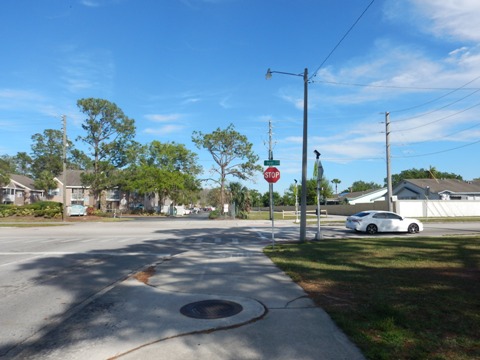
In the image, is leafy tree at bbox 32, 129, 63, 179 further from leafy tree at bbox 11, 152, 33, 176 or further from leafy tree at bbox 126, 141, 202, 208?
leafy tree at bbox 126, 141, 202, 208

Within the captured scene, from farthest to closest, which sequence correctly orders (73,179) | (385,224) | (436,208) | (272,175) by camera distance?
(73,179) → (436,208) → (385,224) → (272,175)

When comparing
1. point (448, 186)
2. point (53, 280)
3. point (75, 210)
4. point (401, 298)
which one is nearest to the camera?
point (401, 298)

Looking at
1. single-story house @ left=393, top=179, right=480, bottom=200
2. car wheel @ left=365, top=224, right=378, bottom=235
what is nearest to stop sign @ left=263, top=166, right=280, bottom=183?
car wheel @ left=365, top=224, right=378, bottom=235

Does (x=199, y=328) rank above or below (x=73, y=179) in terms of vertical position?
below

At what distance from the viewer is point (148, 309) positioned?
6406 millimetres

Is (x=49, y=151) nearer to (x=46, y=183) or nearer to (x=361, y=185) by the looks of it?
(x=46, y=183)

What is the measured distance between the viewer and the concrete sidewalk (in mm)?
4461

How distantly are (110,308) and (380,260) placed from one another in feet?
23.9

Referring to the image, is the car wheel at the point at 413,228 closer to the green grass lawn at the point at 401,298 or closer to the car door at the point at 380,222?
the car door at the point at 380,222

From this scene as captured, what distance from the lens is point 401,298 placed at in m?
6.36

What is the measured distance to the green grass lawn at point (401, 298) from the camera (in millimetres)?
4391

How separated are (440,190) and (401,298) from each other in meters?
57.5

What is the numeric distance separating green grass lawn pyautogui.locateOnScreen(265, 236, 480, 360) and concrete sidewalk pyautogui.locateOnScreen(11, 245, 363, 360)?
38cm

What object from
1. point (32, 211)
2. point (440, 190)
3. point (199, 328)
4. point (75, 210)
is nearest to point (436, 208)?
point (440, 190)
